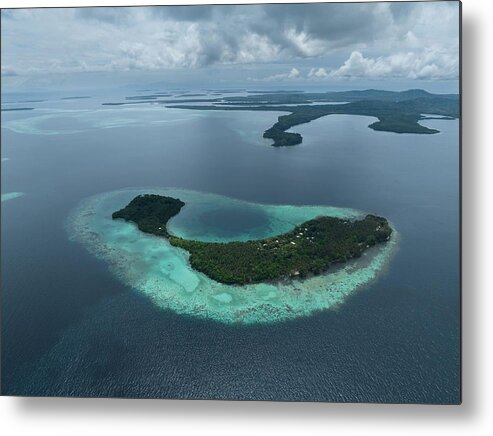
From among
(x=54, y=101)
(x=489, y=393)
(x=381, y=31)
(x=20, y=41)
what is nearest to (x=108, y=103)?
(x=54, y=101)

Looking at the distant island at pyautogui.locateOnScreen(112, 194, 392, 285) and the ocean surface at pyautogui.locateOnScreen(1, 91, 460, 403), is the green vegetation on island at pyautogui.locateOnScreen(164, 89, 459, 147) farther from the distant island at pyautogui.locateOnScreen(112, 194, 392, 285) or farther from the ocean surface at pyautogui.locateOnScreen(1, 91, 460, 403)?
the distant island at pyautogui.locateOnScreen(112, 194, 392, 285)

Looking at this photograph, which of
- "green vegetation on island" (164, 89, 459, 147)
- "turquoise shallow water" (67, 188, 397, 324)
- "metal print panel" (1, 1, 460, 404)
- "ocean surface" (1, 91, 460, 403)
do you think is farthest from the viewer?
"green vegetation on island" (164, 89, 459, 147)

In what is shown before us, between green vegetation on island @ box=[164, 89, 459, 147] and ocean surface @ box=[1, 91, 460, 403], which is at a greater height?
green vegetation on island @ box=[164, 89, 459, 147]

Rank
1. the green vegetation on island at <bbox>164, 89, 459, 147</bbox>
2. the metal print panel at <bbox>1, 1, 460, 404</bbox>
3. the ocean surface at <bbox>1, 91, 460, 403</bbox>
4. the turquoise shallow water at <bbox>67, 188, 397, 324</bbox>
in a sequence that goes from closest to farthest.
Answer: the ocean surface at <bbox>1, 91, 460, 403</bbox>, the metal print panel at <bbox>1, 1, 460, 404</bbox>, the turquoise shallow water at <bbox>67, 188, 397, 324</bbox>, the green vegetation on island at <bbox>164, 89, 459, 147</bbox>

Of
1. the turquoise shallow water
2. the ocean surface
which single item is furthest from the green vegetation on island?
the turquoise shallow water

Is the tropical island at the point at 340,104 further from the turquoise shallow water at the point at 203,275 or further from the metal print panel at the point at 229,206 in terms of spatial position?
the turquoise shallow water at the point at 203,275

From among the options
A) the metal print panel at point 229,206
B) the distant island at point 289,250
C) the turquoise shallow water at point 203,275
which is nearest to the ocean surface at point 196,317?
the metal print panel at point 229,206

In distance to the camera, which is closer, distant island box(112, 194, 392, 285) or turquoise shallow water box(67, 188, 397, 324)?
turquoise shallow water box(67, 188, 397, 324)
